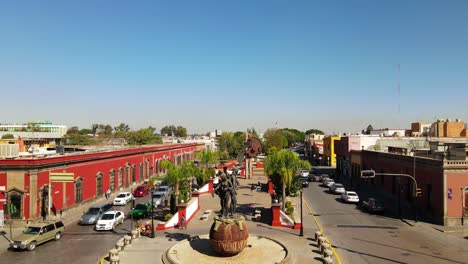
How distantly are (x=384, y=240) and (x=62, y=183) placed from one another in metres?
28.0

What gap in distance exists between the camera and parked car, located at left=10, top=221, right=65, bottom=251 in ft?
83.3

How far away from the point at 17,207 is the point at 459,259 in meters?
32.2

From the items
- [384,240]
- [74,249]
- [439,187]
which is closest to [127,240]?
[74,249]

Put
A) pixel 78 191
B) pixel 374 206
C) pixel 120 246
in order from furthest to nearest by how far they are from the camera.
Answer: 1. pixel 78 191
2. pixel 374 206
3. pixel 120 246

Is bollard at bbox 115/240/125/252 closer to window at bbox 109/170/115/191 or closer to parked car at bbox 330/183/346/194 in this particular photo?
window at bbox 109/170/115/191

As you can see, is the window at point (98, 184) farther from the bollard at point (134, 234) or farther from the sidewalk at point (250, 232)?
the bollard at point (134, 234)

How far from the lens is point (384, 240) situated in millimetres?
27141

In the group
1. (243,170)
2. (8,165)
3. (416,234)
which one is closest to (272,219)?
(416,234)

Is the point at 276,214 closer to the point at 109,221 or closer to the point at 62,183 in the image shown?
the point at 109,221

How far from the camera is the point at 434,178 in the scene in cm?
3412

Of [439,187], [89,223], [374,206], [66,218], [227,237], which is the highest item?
[439,187]

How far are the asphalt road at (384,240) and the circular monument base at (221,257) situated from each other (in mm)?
3840

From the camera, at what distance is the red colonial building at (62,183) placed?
3366cm

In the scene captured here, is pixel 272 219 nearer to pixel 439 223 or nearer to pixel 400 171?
pixel 439 223
